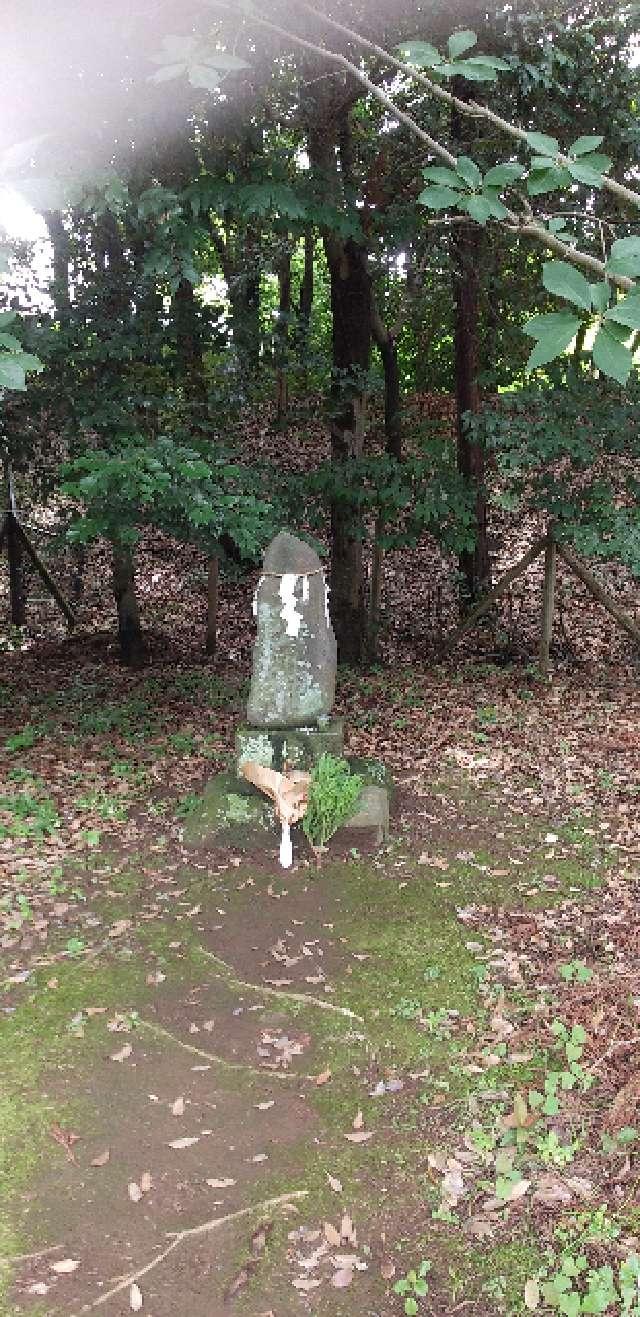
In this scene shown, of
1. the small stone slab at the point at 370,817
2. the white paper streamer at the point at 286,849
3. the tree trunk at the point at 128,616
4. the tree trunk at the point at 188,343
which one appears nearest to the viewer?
the white paper streamer at the point at 286,849

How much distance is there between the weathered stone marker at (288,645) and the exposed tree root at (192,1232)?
3251 mm

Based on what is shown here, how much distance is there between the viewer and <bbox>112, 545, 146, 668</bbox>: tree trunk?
10117 millimetres

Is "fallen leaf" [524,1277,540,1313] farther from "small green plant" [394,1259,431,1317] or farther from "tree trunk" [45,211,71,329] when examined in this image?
"tree trunk" [45,211,71,329]

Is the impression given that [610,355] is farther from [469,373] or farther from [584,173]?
[469,373]

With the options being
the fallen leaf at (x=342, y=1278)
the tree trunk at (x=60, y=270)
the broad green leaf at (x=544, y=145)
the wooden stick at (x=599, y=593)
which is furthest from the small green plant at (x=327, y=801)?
the broad green leaf at (x=544, y=145)

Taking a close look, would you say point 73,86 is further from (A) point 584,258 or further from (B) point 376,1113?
(B) point 376,1113


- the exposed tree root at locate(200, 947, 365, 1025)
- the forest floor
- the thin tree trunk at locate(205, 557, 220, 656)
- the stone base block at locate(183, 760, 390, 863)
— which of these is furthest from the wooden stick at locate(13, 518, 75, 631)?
the exposed tree root at locate(200, 947, 365, 1025)

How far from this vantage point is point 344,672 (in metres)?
10.2

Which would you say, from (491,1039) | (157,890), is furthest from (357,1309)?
(157,890)

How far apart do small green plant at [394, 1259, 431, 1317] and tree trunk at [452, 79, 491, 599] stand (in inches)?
276

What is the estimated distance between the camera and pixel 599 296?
4.98ft

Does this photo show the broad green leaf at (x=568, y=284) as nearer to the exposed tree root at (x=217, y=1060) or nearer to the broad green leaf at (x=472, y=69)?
the broad green leaf at (x=472, y=69)

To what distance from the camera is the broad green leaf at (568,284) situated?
147 centimetres

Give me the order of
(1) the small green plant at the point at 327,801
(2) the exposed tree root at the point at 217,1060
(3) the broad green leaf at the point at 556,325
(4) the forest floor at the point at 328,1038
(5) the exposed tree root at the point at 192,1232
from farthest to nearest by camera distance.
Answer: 1. (1) the small green plant at the point at 327,801
2. (2) the exposed tree root at the point at 217,1060
3. (4) the forest floor at the point at 328,1038
4. (5) the exposed tree root at the point at 192,1232
5. (3) the broad green leaf at the point at 556,325
